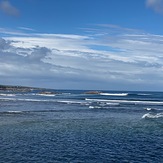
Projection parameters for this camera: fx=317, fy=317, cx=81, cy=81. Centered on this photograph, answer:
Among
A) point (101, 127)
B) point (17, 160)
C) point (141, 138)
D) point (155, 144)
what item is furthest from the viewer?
point (101, 127)

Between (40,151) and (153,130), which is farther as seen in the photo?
(153,130)

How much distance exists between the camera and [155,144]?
92.1ft

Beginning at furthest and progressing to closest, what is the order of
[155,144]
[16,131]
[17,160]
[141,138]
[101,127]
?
[101,127] < [16,131] < [141,138] < [155,144] < [17,160]

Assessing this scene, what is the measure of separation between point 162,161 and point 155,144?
→ 5.22 m

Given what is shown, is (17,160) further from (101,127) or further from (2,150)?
(101,127)

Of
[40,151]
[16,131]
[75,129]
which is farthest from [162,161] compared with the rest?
[16,131]

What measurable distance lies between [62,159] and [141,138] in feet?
34.0

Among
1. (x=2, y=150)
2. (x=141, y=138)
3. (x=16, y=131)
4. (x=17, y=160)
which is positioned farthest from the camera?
(x=16, y=131)

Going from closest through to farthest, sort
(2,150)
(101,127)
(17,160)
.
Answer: (17,160) → (2,150) → (101,127)

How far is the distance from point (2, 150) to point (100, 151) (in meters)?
7.86

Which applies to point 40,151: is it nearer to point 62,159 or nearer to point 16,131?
point 62,159

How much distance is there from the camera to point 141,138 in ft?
101

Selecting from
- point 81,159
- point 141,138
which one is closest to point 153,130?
point 141,138

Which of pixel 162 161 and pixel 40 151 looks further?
pixel 40 151
